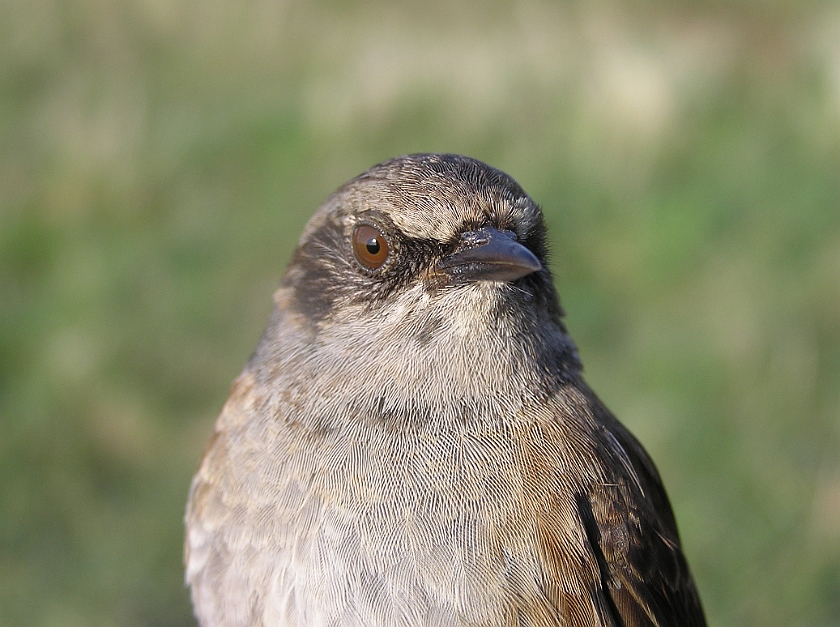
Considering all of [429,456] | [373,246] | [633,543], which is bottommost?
[633,543]

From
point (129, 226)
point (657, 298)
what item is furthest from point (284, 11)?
point (657, 298)

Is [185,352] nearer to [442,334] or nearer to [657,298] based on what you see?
[657,298]

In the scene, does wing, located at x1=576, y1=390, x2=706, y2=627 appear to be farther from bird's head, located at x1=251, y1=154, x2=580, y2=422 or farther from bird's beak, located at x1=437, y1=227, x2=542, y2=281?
bird's beak, located at x1=437, y1=227, x2=542, y2=281

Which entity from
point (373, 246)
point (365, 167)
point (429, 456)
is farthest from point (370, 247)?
point (365, 167)

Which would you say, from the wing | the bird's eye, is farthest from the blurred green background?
the bird's eye

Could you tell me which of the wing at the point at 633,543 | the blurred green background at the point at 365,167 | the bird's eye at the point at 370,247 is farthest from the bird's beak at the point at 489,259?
the blurred green background at the point at 365,167

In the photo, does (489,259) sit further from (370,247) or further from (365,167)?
(365,167)
